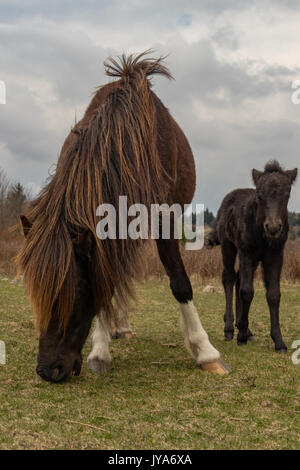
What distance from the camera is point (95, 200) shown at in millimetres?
3195

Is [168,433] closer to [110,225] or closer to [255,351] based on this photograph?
[110,225]

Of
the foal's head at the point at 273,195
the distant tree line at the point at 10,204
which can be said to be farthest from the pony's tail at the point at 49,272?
the distant tree line at the point at 10,204

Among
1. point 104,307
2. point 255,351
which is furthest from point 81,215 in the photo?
point 255,351

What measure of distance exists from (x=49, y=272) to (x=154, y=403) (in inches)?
39.1

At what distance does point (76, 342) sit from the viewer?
10.6 feet

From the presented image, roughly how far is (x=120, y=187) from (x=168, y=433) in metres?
1.54

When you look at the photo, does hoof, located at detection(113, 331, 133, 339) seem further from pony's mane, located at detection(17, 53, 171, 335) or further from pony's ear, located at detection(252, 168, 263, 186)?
pony's mane, located at detection(17, 53, 171, 335)

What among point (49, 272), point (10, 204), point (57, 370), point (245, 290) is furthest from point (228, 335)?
point (10, 204)

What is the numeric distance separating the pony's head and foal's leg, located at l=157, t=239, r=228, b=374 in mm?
1127

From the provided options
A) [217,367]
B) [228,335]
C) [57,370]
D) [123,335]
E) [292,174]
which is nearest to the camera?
[57,370]

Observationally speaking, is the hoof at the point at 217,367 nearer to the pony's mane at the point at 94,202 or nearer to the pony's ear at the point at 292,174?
the pony's mane at the point at 94,202

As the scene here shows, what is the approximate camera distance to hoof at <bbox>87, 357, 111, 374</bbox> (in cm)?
404

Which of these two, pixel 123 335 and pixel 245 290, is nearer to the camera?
pixel 245 290

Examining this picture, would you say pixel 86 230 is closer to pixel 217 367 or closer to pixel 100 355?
pixel 100 355
